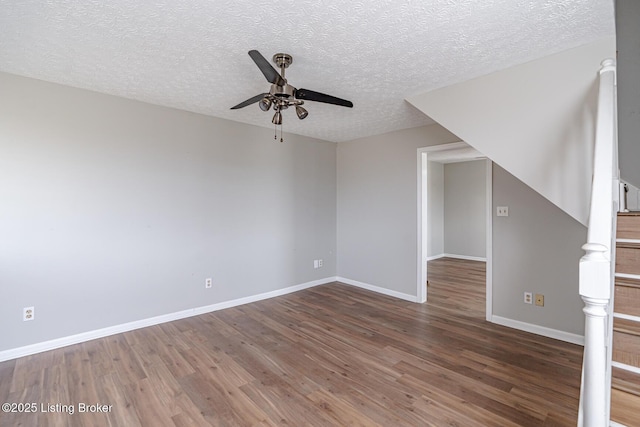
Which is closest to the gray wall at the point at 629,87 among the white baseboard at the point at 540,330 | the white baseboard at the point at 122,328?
the white baseboard at the point at 540,330

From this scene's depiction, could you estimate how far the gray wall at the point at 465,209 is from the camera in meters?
6.80

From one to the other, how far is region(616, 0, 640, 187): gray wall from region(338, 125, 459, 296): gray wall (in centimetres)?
156

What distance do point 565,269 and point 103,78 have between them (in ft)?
15.0

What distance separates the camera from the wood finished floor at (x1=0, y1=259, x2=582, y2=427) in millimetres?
1833

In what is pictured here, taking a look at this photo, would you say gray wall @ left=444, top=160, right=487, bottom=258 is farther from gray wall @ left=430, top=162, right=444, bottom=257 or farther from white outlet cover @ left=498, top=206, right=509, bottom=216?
white outlet cover @ left=498, top=206, right=509, bottom=216

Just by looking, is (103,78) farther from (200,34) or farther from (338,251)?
(338,251)

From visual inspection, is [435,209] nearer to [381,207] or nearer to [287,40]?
[381,207]

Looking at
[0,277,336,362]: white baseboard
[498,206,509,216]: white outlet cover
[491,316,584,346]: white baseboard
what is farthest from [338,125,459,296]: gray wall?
[0,277,336,362]: white baseboard

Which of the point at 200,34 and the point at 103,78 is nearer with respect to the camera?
the point at 200,34

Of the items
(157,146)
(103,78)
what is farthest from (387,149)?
(103,78)

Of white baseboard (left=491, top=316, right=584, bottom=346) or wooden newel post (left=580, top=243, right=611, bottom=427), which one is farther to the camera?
white baseboard (left=491, top=316, right=584, bottom=346)

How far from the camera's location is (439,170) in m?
7.34

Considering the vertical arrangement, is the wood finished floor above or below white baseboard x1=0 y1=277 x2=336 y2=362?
below

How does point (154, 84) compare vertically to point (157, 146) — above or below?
above
